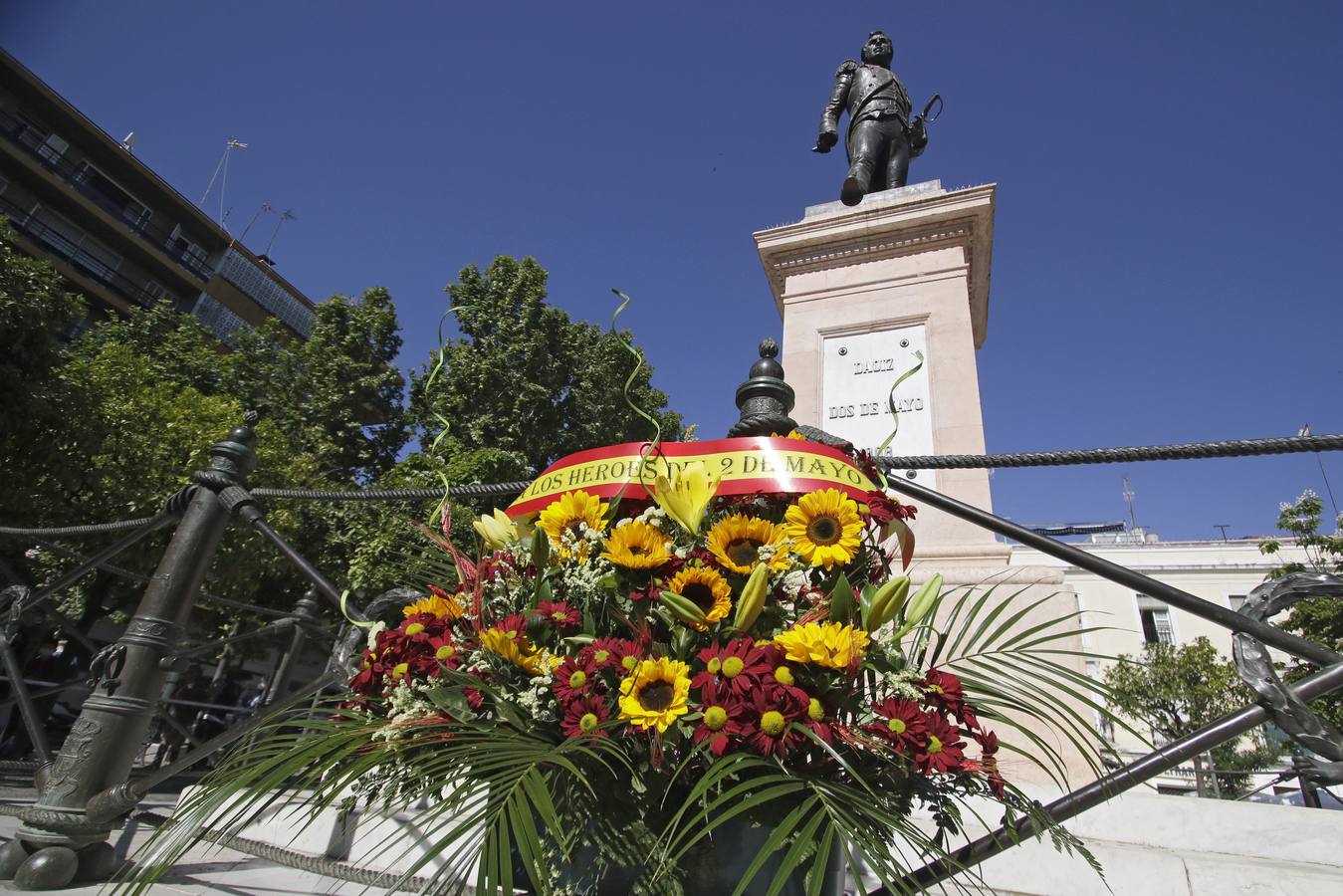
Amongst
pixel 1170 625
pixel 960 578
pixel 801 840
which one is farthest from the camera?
pixel 1170 625

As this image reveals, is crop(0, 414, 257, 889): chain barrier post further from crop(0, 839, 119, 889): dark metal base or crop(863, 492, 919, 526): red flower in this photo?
crop(863, 492, 919, 526): red flower

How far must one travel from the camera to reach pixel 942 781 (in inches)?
39.2

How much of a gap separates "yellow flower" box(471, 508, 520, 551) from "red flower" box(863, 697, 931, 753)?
766 mm

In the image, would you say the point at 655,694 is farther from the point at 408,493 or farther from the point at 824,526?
the point at 408,493

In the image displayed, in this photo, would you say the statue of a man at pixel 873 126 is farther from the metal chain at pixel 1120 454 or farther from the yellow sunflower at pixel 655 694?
the yellow sunflower at pixel 655 694

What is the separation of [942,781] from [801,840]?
0.37m

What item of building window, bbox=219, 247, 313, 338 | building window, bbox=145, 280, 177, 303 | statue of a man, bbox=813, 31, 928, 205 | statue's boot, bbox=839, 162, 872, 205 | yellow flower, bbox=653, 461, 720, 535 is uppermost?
building window, bbox=219, 247, 313, 338

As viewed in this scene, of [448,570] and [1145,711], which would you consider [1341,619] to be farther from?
[448,570]

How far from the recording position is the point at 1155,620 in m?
30.7

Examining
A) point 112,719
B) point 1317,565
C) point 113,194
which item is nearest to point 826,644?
point 112,719

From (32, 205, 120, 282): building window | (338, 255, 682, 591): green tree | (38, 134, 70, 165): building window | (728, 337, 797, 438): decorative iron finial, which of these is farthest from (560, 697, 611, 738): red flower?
(38, 134, 70, 165): building window

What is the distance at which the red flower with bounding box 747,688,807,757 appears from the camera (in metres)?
0.87

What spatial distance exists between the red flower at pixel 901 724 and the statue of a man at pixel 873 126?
5.10 m

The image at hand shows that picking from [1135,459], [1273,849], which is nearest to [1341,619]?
[1273,849]
